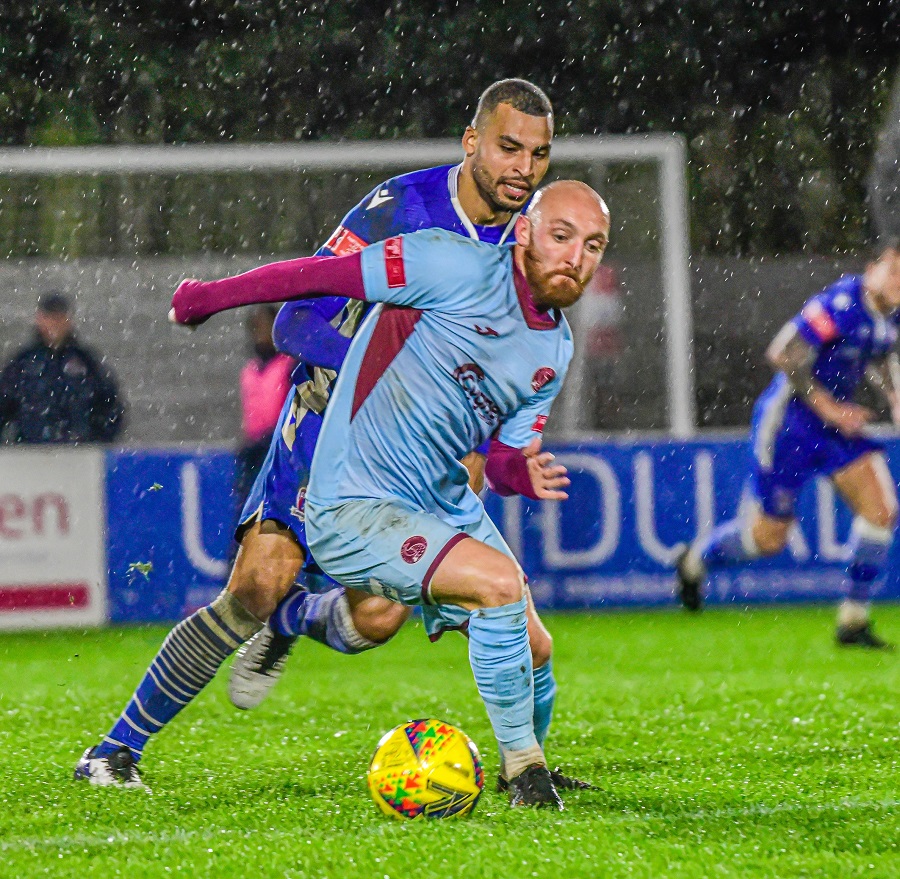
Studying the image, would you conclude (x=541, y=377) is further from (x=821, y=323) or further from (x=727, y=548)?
(x=727, y=548)

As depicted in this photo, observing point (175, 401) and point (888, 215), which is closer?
point (175, 401)

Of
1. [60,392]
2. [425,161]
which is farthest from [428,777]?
[425,161]

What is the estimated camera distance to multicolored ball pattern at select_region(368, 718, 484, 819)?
385cm

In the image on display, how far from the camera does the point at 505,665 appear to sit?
3.82m

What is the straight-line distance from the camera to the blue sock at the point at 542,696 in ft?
14.2

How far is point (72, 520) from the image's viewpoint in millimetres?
8906

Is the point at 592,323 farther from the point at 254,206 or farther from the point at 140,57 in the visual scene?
the point at 140,57

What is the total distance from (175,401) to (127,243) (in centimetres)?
117

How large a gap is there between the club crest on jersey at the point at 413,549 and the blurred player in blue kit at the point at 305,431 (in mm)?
566

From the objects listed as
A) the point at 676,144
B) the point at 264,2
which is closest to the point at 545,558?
the point at 676,144

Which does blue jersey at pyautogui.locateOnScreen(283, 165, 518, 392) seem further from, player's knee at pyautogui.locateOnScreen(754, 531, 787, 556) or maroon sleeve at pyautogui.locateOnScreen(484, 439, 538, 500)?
player's knee at pyautogui.locateOnScreen(754, 531, 787, 556)

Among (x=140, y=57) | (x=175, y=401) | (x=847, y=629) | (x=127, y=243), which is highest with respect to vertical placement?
Answer: (x=140, y=57)

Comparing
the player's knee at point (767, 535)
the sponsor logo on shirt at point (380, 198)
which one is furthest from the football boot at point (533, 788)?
the player's knee at point (767, 535)

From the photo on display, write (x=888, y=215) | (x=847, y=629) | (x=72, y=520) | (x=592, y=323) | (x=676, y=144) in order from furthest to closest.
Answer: (x=888, y=215)
(x=592, y=323)
(x=676, y=144)
(x=72, y=520)
(x=847, y=629)
